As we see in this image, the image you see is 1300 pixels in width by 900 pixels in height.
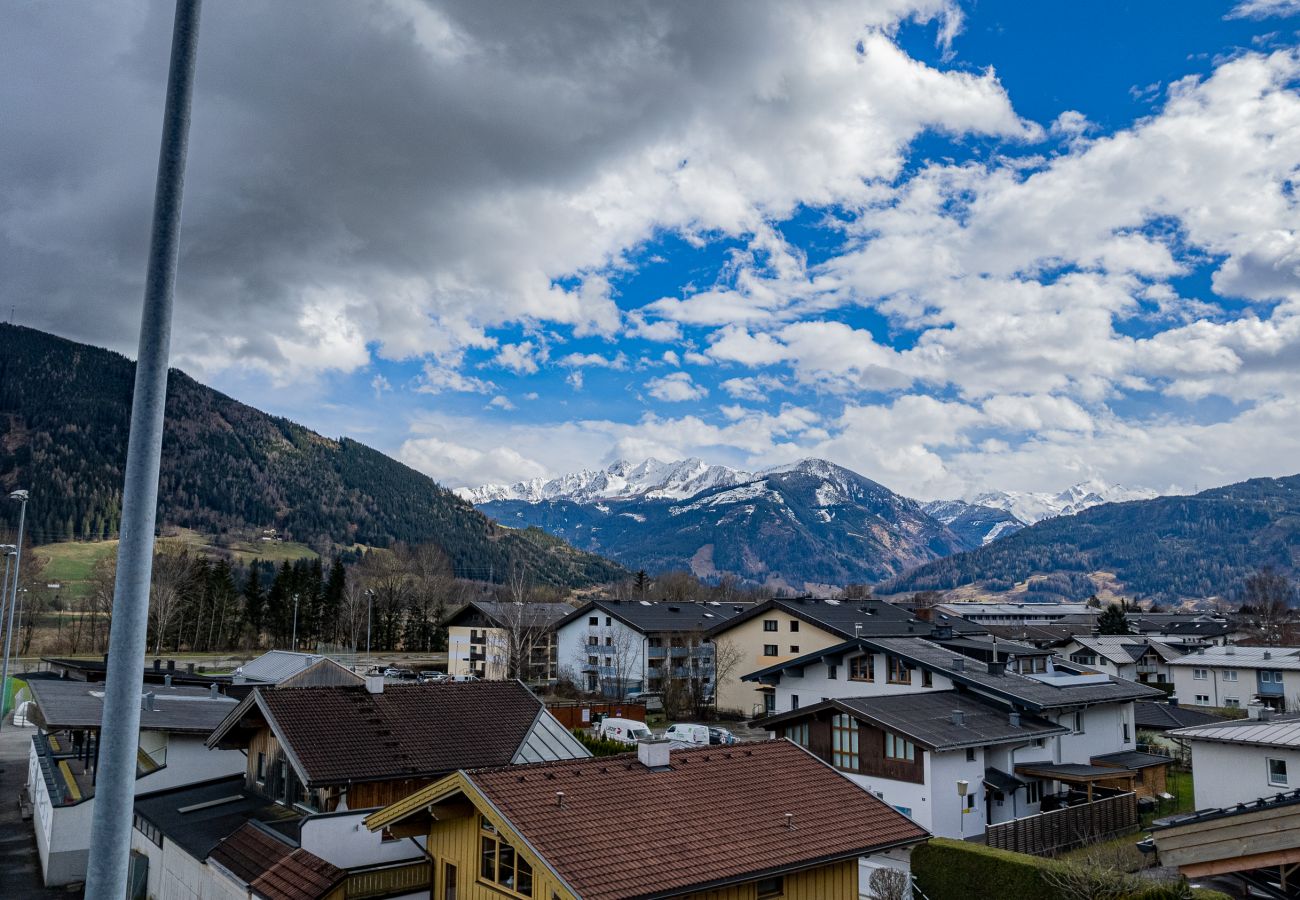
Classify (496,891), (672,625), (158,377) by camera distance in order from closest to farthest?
(158,377) → (496,891) → (672,625)

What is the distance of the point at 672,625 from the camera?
8269 centimetres

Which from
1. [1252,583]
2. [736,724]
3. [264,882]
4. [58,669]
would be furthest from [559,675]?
[1252,583]

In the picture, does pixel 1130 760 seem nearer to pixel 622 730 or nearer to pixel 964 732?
pixel 964 732

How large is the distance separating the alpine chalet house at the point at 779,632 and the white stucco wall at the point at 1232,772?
32.7 m

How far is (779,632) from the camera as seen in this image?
66938 millimetres

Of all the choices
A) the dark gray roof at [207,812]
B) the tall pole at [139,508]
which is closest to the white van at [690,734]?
the dark gray roof at [207,812]

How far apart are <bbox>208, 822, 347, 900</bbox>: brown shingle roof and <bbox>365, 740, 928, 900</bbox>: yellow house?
2.11 meters

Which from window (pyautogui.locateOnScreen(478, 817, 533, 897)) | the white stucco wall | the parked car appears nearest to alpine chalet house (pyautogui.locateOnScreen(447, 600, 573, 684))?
the parked car

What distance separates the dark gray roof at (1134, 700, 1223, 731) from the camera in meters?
51.8

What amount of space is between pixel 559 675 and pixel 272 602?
50.6m

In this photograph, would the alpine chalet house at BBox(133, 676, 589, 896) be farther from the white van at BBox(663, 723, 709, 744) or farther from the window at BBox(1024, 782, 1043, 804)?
the white van at BBox(663, 723, 709, 744)

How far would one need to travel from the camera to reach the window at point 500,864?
15555mm

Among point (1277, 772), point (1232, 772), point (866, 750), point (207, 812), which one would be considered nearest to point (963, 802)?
point (866, 750)

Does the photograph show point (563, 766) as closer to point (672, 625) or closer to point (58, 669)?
point (58, 669)
